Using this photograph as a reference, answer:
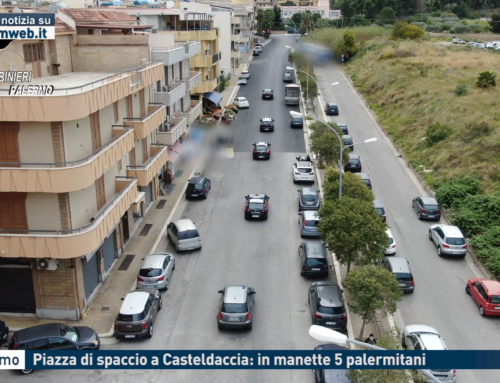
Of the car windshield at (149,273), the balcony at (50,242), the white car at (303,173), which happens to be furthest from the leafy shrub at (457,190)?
the balcony at (50,242)

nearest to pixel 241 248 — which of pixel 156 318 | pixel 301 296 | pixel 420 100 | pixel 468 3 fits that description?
pixel 301 296

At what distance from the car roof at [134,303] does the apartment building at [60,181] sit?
8.08 ft

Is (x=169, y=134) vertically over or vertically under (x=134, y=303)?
over

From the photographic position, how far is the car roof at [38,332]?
2119 centimetres

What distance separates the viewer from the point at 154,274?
27078 mm

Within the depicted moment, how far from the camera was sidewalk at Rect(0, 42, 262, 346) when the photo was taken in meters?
24.6

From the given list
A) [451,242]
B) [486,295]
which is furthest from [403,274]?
[451,242]

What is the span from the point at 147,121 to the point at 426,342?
747 inches

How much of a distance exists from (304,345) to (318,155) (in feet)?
75.6

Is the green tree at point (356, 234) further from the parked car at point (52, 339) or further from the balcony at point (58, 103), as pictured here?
the balcony at point (58, 103)

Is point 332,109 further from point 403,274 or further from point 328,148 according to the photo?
point 403,274

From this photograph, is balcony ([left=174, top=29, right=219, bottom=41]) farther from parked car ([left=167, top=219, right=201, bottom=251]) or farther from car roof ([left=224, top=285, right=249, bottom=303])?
car roof ([left=224, top=285, right=249, bottom=303])

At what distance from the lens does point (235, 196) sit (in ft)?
134

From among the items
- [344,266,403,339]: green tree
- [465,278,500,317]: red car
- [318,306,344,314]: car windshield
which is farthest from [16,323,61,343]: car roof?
[465,278,500,317]: red car
